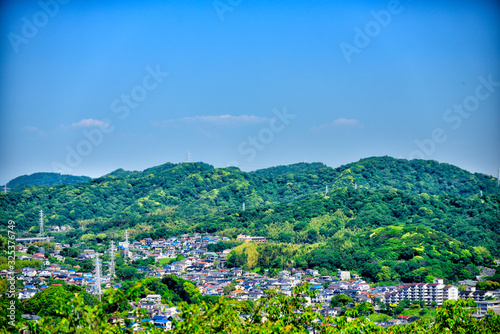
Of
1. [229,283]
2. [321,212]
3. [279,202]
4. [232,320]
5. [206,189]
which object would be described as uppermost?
[206,189]

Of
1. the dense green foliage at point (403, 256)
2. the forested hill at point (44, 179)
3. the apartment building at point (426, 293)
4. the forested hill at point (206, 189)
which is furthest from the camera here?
the forested hill at point (44, 179)

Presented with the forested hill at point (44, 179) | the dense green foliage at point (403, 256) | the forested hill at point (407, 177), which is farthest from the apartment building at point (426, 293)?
the forested hill at point (44, 179)

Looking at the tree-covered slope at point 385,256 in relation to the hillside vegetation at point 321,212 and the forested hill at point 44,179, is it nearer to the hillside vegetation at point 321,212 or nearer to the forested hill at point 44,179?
the hillside vegetation at point 321,212

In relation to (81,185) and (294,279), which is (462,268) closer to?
(294,279)

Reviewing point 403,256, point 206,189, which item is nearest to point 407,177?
point 206,189

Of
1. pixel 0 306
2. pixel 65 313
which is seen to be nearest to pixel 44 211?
pixel 0 306

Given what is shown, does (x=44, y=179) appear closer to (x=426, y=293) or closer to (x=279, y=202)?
(x=279, y=202)

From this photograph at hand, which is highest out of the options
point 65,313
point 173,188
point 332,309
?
point 173,188
